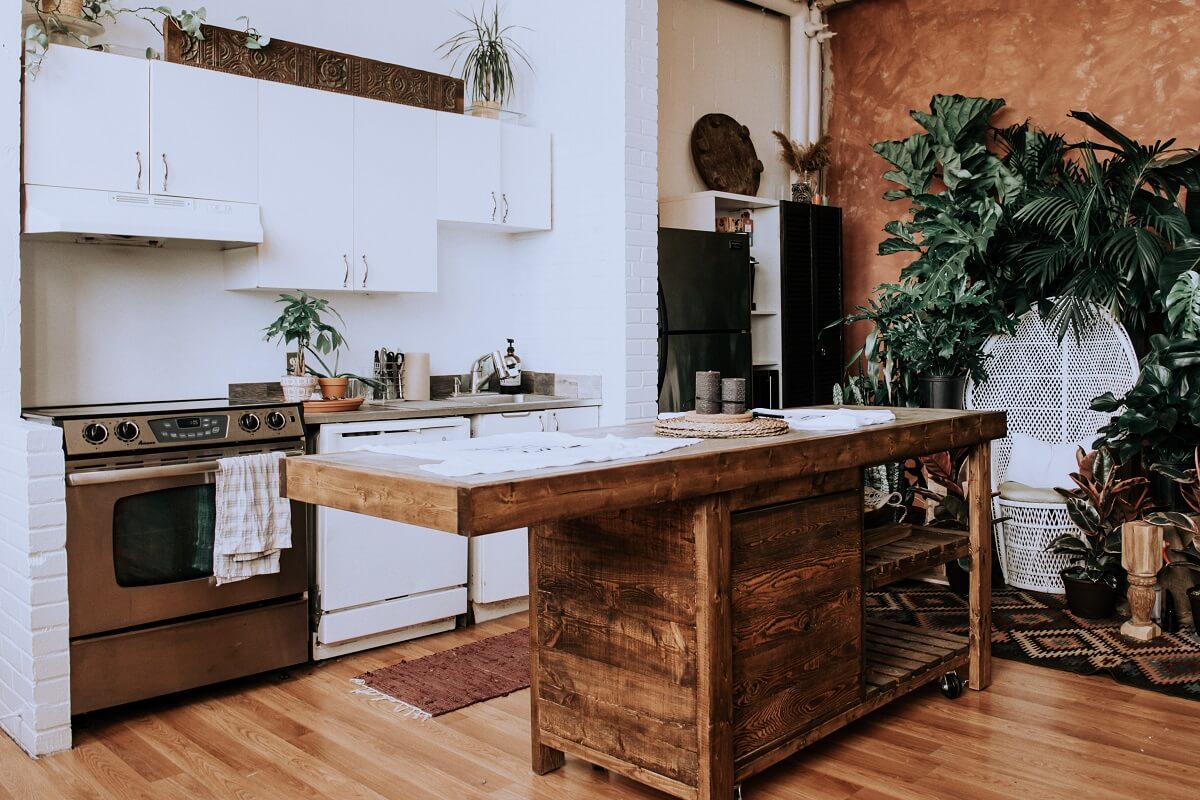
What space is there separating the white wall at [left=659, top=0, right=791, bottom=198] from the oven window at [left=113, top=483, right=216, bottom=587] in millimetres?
3356

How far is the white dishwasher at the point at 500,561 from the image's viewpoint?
4184 mm

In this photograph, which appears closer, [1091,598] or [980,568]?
[980,568]

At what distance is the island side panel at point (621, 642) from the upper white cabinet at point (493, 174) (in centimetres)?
224

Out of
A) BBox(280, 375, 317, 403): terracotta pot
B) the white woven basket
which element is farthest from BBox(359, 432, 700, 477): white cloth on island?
the white woven basket

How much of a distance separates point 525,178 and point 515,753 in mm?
2783

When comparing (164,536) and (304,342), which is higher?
(304,342)

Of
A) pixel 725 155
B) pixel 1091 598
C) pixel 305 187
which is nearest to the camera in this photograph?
pixel 305 187

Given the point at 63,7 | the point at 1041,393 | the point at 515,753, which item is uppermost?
the point at 63,7

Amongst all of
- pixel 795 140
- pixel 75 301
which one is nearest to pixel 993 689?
pixel 75 301

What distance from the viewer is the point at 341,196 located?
13.3ft

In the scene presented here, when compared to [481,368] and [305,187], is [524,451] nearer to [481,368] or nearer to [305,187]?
[305,187]

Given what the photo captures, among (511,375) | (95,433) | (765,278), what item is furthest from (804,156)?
(95,433)

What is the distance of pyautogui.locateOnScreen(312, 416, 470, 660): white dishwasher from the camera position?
145 inches

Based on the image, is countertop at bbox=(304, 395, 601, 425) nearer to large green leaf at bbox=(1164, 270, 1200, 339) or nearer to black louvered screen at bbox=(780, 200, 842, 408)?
black louvered screen at bbox=(780, 200, 842, 408)
